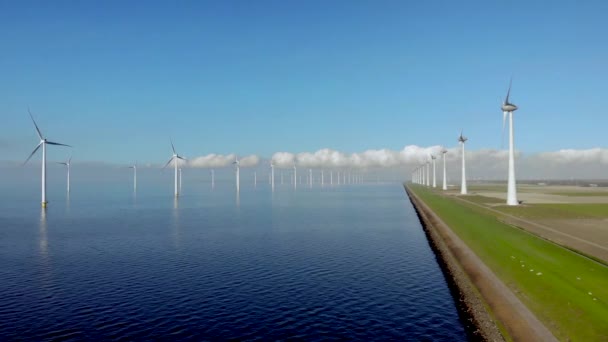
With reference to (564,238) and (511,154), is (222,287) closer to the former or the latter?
(564,238)

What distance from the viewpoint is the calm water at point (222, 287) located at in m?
30.8

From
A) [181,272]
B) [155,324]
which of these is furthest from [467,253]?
[155,324]

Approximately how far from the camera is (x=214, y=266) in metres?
51.2

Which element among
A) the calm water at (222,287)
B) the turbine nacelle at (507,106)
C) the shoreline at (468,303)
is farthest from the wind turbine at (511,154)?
the shoreline at (468,303)

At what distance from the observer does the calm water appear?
101 feet

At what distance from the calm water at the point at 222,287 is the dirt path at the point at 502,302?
3023mm

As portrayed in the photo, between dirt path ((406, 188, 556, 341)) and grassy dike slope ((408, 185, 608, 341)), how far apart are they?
0.57m

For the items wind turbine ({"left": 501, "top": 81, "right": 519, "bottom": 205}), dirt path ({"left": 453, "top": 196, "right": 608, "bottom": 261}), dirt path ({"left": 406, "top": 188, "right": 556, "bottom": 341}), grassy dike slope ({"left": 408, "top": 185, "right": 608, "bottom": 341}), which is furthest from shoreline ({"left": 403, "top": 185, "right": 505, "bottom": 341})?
wind turbine ({"left": 501, "top": 81, "right": 519, "bottom": 205})

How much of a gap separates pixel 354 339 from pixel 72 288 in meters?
27.3

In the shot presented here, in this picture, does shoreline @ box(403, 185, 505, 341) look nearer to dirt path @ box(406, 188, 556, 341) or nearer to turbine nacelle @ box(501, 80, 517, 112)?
dirt path @ box(406, 188, 556, 341)

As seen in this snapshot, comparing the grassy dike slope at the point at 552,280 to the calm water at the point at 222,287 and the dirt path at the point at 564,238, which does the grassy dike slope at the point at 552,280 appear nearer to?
the dirt path at the point at 564,238

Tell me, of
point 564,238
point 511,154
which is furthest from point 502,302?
point 511,154

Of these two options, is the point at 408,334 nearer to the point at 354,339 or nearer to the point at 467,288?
the point at 354,339

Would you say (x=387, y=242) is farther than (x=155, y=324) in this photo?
Yes
